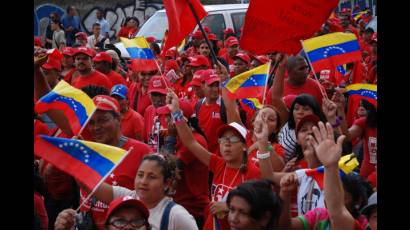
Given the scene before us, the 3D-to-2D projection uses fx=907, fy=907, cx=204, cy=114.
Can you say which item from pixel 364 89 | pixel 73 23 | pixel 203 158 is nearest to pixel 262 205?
pixel 203 158

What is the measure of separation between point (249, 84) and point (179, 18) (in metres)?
1.43

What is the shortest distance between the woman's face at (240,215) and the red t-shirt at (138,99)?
574 cm

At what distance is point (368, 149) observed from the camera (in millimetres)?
8453

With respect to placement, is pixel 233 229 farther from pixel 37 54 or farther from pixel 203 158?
pixel 37 54

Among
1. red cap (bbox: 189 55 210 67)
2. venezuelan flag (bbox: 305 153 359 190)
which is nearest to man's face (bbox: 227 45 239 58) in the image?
red cap (bbox: 189 55 210 67)

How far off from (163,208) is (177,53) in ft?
33.6

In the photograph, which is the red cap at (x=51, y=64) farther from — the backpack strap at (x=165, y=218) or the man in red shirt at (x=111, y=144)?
the backpack strap at (x=165, y=218)

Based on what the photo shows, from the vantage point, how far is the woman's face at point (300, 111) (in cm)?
736

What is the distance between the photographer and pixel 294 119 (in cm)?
753


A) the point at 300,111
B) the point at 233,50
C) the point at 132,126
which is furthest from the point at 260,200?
the point at 233,50

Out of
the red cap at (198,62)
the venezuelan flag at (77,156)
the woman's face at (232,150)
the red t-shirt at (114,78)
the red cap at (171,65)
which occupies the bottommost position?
the red cap at (171,65)

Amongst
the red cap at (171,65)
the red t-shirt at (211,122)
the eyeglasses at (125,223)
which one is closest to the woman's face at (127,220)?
the eyeglasses at (125,223)
